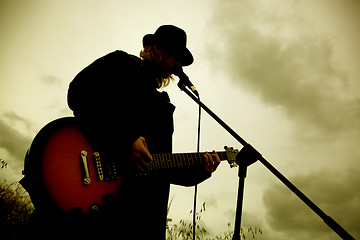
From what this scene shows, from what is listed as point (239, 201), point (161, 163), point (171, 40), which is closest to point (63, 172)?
point (161, 163)

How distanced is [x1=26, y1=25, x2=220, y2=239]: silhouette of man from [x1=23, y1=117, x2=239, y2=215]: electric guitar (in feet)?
0.23

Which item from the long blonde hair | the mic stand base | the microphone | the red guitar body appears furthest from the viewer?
the long blonde hair

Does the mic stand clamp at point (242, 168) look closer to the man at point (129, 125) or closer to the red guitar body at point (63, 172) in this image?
the man at point (129, 125)

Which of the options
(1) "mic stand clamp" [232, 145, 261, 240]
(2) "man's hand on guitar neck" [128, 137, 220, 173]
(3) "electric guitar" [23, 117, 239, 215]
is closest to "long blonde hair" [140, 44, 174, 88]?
(2) "man's hand on guitar neck" [128, 137, 220, 173]

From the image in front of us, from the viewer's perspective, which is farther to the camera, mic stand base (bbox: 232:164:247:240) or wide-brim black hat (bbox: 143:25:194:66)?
wide-brim black hat (bbox: 143:25:194:66)

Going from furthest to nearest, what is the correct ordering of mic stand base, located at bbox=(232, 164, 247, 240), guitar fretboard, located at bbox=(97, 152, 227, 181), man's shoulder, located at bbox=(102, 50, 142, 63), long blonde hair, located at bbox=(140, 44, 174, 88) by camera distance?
long blonde hair, located at bbox=(140, 44, 174, 88) < man's shoulder, located at bbox=(102, 50, 142, 63) < guitar fretboard, located at bbox=(97, 152, 227, 181) < mic stand base, located at bbox=(232, 164, 247, 240)

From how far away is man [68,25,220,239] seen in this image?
1.65 metres

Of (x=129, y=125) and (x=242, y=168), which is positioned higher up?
(x=129, y=125)

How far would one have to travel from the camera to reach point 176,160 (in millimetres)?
2297

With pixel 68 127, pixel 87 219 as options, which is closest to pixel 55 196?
pixel 87 219

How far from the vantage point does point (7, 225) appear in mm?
3662

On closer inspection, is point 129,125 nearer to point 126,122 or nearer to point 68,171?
point 126,122

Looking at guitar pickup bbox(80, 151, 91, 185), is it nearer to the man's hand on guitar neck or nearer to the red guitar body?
the red guitar body

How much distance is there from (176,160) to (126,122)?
84cm
